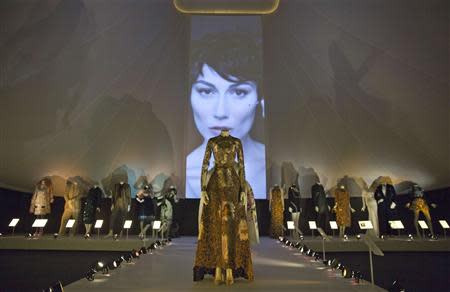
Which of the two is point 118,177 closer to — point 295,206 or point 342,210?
point 295,206

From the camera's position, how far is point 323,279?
3.74 meters

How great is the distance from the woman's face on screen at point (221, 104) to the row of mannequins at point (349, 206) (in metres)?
2.90

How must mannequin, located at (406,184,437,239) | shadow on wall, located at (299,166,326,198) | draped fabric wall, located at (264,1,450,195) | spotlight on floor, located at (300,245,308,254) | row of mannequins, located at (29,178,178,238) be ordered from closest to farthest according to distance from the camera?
spotlight on floor, located at (300,245,308,254) < mannequin, located at (406,184,437,239) < row of mannequins, located at (29,178,178,238) < draped fabric wall, located at (264,1,450,195) < shadow on wall, located at (299,166,326,198)

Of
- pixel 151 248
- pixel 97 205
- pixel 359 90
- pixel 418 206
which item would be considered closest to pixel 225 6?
pixel 359 90

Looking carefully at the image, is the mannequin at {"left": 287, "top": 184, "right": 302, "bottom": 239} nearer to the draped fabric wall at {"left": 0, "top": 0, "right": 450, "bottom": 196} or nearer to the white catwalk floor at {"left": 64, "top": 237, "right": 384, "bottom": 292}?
the draped fabric wall at {"left": 0, "top": 0, "right": 450, "bottom": 196}

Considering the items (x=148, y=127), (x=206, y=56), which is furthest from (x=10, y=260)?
(x=206, y=56)

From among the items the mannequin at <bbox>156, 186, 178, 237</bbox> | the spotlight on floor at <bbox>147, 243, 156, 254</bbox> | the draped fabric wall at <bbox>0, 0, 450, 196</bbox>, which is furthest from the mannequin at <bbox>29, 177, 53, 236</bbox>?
the spotlight on floor at <bbox>147, 243, 156, 254</bbox>

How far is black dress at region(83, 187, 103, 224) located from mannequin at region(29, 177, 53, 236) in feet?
3.73

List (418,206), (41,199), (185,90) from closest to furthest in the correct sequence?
(418,206) → (41,199) → (185,90)

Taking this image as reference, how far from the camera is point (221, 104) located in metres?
11.0

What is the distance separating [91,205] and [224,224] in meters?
7.14

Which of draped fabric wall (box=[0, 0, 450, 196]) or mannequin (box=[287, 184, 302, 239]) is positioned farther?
draped fabric wall (box=[0, 0, 450, 196])

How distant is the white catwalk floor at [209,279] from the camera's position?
3.28 meters

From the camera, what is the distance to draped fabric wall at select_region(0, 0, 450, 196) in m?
9.85
